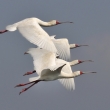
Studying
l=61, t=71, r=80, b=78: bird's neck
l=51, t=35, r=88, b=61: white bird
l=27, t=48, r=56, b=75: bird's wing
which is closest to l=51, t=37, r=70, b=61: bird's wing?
l=51, t=35, r=88, b=61: white bird

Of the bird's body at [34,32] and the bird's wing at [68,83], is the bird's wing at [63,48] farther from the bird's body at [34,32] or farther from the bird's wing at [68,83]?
the bird's body at [34,32]

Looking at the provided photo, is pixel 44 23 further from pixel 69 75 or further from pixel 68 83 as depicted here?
pixel 68 83

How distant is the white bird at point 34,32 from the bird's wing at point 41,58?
5.64ft

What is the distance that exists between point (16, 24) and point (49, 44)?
179 inches

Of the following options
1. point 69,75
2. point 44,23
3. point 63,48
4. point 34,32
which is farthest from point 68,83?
point 34,32

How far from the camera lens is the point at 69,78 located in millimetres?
56406

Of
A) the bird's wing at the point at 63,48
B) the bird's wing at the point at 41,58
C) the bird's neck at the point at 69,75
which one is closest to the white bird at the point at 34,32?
the bird's wing at the point at 41,58

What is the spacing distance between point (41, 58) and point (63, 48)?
708 cm

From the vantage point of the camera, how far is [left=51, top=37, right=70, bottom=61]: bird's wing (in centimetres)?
5931

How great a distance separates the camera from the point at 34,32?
A: 5125 cm

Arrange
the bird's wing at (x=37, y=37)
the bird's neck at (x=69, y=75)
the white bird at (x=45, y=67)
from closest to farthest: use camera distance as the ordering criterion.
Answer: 1. the bird's wing at (x=37, y=37)
2. the white bird at (x=45, y=67)
3. the bird's neck at (x=69, y=75)

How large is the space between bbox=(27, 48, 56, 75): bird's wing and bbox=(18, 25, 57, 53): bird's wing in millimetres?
2044

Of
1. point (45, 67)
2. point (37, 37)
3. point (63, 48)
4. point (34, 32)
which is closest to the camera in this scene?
point (37, 37)

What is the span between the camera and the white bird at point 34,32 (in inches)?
1938
